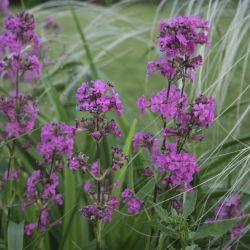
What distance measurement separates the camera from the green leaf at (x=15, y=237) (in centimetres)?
120

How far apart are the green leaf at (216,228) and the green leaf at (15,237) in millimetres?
425

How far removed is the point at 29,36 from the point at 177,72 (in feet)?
1.50

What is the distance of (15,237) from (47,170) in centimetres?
19

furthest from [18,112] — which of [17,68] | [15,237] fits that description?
[15,237]

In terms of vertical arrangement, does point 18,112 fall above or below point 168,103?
below

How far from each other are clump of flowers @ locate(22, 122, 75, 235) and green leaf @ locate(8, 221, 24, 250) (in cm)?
8

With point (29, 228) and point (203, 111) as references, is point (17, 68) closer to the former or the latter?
point (29, 228)

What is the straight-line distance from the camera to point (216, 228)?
40.9 inches

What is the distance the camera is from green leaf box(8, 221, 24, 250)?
120 centimetres

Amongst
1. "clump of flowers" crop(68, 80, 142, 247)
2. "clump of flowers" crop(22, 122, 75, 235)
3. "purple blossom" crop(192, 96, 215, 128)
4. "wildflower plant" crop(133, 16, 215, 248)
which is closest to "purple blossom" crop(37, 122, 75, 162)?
"clump of flowers" crop(22, 122, 75, 235)

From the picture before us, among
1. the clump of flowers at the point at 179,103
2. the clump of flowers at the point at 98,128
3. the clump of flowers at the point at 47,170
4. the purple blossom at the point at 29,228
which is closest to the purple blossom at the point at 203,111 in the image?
the clump of flowers at the point at 179,103

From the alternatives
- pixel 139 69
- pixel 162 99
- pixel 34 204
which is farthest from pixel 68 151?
pixel 139 69

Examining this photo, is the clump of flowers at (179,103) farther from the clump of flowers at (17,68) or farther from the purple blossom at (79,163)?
the clump of flowers at (17,68)

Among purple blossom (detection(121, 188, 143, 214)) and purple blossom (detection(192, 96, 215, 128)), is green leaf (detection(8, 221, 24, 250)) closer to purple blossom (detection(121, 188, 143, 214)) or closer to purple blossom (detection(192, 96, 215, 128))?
purple blossom (detection(121, 188, 143, 214))
